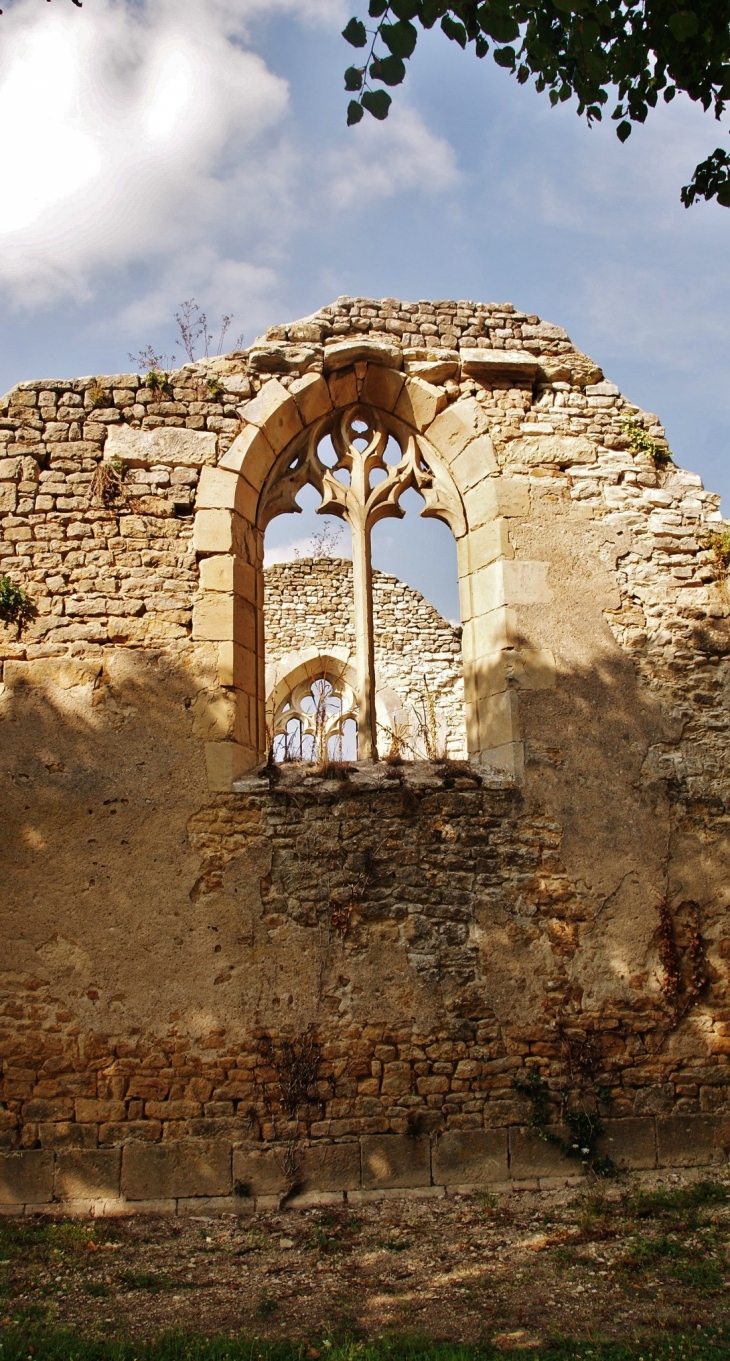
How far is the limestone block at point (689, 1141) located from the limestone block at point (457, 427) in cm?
430

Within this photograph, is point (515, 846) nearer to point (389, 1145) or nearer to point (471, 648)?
point (471, 648)

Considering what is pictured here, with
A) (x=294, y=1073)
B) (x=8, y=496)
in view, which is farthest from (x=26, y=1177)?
(x=8, y=496)

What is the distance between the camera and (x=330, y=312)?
6.45 m

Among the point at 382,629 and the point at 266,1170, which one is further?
the point at 382,629

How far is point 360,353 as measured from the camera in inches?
249

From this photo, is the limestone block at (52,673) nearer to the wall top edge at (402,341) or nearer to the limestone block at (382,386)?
the wall top edge at (402,341)

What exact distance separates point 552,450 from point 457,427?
25.6 inches

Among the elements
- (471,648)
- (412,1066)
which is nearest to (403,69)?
(471,648)

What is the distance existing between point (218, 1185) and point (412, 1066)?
1186mm

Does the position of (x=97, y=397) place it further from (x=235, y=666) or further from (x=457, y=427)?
(x=457, y=427)

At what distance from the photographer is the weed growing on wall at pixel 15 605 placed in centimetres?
570

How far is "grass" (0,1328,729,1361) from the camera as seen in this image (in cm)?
329

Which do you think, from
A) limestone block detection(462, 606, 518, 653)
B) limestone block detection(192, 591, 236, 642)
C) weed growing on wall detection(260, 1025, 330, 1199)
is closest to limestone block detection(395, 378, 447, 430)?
limestone block detection(462, 606, 518, 653)

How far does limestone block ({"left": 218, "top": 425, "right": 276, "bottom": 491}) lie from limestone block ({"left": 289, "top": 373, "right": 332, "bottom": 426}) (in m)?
0.35
